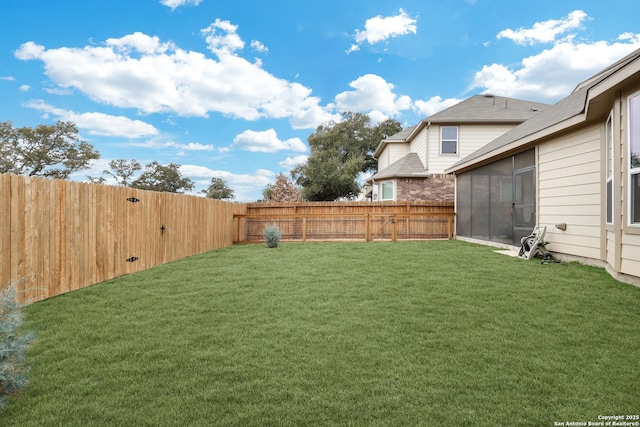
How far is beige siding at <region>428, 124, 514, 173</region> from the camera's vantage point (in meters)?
14.9

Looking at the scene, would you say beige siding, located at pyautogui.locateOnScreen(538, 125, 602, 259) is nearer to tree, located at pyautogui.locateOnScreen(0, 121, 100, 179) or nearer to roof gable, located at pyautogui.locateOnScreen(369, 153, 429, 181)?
roof gable, located at pyautogui.locateOnScreen(369, 153, 429, 181)

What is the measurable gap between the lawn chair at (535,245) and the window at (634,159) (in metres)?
2.61

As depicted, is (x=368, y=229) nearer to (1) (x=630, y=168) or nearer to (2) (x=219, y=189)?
(1) (x=630, y=168)

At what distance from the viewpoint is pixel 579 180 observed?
6.54 meters

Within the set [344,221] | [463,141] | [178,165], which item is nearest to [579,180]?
[344,221]

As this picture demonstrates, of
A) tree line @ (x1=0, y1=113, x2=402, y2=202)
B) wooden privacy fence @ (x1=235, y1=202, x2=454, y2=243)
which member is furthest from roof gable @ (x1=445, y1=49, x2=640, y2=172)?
tree line @ (x1=0, y1=113, x2=402, y2=202)

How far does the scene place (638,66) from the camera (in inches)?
159

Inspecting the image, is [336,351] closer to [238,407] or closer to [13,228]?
[238,407]

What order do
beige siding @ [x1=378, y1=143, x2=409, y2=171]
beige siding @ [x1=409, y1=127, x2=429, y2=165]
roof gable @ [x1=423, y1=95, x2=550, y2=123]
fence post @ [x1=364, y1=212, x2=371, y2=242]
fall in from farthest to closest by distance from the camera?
beige siding @ [x1=378, y1=143, x2=409, y2=171]
beige siding @ [x1=409, y1=127, x2=429, y2=165]
roof gable @ [x1=423, y1=95, x2=550, y2=123]
fence post @ [x1=364, y1=212, x2=371, y2=242]

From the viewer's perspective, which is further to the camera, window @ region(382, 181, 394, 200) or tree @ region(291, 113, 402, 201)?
tree @ region(291, 113, 402, 201)

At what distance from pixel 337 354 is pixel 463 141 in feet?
46.8

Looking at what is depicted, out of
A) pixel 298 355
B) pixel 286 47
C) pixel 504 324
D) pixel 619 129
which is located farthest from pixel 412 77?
pixel 298 355

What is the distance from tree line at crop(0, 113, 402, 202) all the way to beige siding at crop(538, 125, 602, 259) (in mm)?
17840

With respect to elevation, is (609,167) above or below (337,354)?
above
